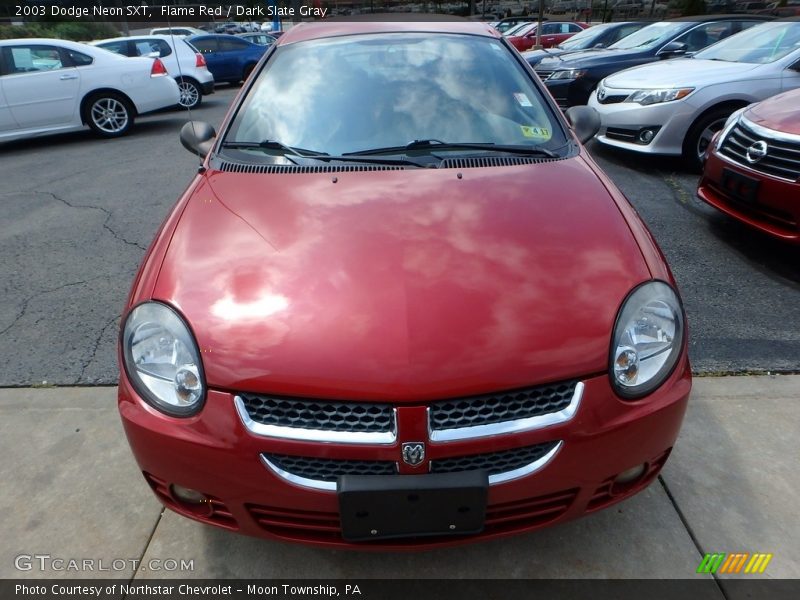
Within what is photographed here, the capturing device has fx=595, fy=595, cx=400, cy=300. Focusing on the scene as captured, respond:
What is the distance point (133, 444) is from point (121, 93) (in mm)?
8084

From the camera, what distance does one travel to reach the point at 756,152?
145 inches

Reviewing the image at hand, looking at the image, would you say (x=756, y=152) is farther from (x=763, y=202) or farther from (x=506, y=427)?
(x=506, y=427)

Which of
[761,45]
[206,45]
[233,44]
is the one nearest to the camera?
[761,45]

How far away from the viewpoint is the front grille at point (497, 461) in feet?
4.91

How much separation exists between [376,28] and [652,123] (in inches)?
142

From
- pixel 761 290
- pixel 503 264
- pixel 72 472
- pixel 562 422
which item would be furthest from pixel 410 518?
pixel 761 290

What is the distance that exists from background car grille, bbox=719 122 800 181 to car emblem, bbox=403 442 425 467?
3.12 metres

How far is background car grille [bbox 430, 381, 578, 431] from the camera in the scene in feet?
4.85

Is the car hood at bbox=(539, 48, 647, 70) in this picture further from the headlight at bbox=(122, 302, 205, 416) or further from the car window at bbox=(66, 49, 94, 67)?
the headlight at bbox=(122, 302, 205, 416)

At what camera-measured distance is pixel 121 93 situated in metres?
8.34

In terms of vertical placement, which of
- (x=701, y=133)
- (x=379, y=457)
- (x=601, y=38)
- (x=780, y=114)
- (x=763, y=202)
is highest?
(x=780, y=114)

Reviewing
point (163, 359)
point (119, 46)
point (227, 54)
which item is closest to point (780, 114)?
point (163, 359)

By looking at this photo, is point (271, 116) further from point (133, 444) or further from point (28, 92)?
point (28, 92)

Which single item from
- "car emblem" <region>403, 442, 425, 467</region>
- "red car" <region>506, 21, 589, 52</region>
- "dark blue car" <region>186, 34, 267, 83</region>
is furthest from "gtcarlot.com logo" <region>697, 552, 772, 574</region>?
"red car" <region>506, 21, 589, 52</region>
